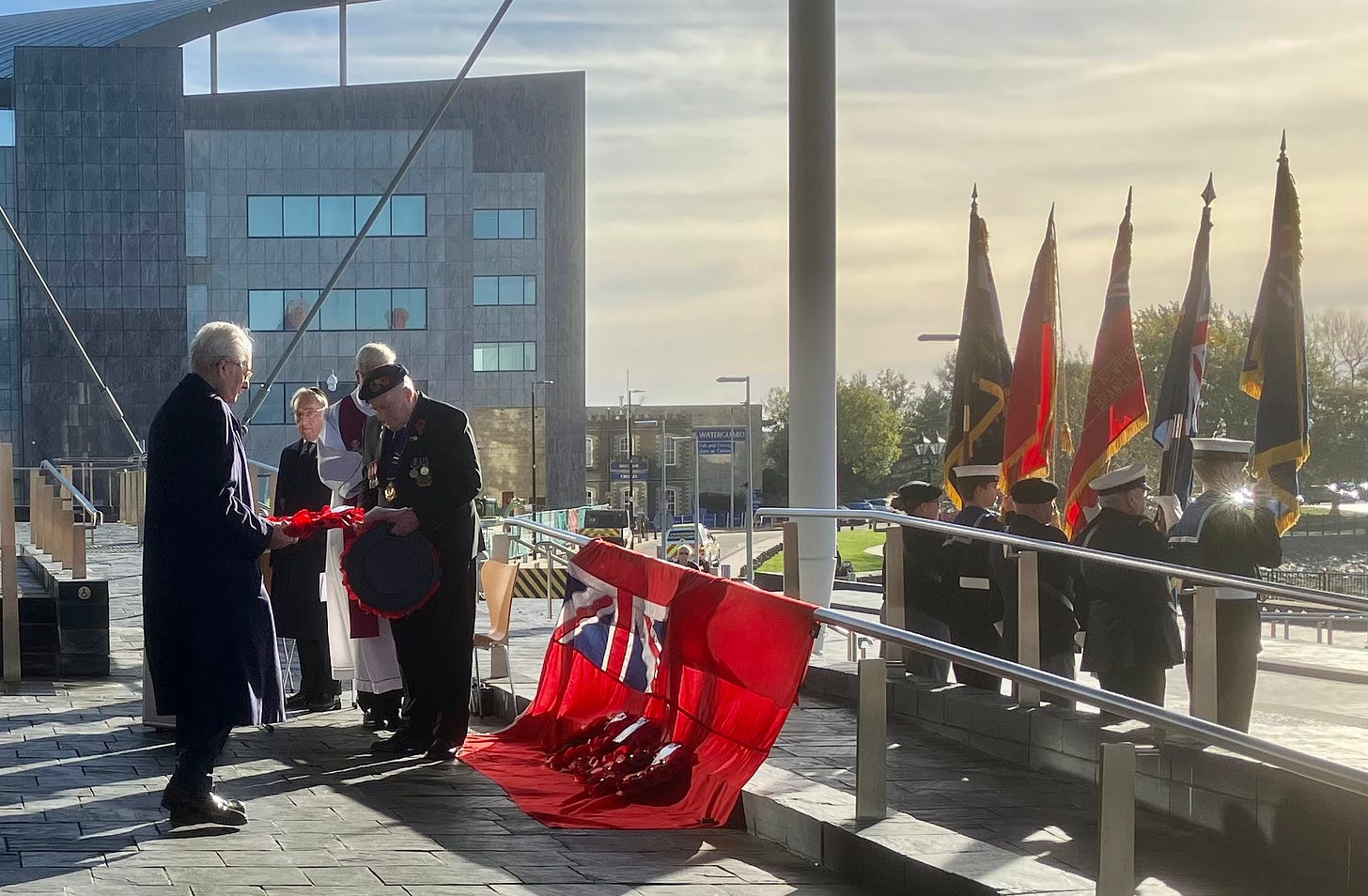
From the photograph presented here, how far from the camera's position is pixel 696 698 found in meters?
6.83

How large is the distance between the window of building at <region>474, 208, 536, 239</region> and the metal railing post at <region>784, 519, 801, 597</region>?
64.7 m

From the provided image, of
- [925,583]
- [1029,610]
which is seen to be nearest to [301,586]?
[925,583]

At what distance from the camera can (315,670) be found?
9234 millimetres

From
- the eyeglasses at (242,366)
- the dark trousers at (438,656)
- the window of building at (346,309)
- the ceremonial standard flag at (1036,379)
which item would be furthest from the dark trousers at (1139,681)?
the window of building at (346,309)

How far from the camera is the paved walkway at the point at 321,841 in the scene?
518 cm

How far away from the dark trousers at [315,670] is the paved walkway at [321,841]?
0.99m

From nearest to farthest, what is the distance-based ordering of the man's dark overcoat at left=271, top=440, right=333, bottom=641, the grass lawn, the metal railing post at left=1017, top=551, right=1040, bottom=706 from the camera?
the metal railing post at left=1017, top=551, right=1040, bottom=706, the man's dark overcoat at left=271, top=440, right=333, bottom=641, the grass lawn

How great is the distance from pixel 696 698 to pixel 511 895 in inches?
74.0

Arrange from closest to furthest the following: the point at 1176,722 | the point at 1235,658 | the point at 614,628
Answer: the point at 1176,722 → the point at 1235,658 → the point at 614,628

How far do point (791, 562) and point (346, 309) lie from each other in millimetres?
62639

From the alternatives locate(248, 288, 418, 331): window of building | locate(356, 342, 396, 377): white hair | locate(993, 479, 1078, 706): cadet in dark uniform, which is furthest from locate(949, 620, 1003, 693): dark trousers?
locate(248, 288, 418, 331): window of building

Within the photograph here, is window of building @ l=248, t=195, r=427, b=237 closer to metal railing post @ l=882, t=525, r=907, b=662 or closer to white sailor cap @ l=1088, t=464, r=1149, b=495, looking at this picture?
metal railing post @ l=882, t=525, r=907, b=662

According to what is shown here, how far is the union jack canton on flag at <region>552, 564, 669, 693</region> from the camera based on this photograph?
24.2ft

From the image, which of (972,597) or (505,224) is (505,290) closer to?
(505,224)
